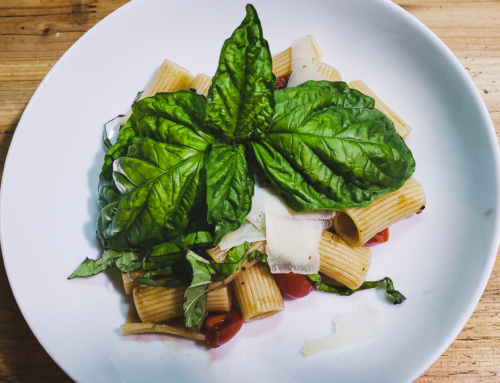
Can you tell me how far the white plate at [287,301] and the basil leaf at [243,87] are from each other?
1019 millimetres

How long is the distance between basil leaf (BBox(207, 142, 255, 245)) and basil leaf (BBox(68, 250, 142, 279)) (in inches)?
21.0

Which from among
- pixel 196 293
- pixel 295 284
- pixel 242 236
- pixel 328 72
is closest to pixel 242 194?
pixel 242 236

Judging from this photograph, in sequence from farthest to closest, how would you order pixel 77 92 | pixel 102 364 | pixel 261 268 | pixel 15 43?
1. pixel 15 43
2. pixel 77 92
3. pixel 261 268
4. pixel 102 364

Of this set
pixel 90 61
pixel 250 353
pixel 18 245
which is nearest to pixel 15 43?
pixel 90 61

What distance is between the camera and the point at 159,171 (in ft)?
5.57

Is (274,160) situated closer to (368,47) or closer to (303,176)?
(303,176)

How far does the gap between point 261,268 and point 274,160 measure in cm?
67

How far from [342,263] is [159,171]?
42.8 inches

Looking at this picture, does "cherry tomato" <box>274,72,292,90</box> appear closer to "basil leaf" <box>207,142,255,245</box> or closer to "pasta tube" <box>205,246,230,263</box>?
"basil leaf" <box>207,142,255,245</box>

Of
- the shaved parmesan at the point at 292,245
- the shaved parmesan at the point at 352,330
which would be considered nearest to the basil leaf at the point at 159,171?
the shaved parmesan at the point at 292,245

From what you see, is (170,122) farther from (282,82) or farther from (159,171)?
(282,82)

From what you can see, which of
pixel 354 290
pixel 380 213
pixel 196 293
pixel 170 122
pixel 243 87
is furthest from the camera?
pixel 354 290

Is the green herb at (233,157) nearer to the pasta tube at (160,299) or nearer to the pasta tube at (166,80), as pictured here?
the pasta tube at (160,299)

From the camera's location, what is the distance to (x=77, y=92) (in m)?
2.36
